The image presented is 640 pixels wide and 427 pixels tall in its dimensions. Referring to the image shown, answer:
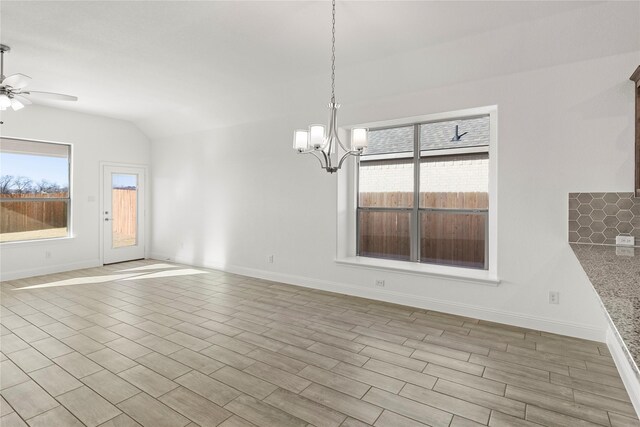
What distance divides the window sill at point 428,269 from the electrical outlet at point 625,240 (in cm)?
106

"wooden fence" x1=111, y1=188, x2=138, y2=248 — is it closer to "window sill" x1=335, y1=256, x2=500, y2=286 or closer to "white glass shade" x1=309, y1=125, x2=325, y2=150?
"window sill" x1=335, y1=256, x2=500, y2=286

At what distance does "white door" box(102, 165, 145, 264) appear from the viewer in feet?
22.5

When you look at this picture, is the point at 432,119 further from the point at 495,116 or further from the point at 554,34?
the point at 554,34

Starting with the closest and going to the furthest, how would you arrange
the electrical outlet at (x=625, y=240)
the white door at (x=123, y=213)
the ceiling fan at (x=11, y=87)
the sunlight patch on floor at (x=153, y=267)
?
the electrical outlet at (x=625, y=240) → the ceiling fan at (x=11, y=87) → the sunlight patch on floor at (x=153, y=267) → the white door at (x=123, y=213)

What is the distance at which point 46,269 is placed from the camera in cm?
601

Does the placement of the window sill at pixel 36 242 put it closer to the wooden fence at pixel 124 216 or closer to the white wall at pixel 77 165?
the white wall at pixel 77 165

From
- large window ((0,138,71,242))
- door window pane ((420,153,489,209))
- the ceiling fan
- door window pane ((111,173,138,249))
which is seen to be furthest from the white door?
door window pane ((420,153,489,209))

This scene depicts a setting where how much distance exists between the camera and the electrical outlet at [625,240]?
3.00 meters

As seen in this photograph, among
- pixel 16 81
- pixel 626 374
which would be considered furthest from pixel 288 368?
pixel 16 81

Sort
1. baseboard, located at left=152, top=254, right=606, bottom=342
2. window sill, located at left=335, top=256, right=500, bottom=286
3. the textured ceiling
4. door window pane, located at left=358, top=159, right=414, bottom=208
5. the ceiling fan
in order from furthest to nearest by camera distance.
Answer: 1. door window pane, located at left=358, top=159, right=414, bottom=208
2. window sill, located at left=335, top=256, right=500, bottom=286
3. the ceiling fan
4. baseboard, located at left=152, top=254, right=606, bottom=342
5. the textured ceiling

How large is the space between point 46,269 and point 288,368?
562 centimetres

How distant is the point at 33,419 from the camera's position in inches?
81.3

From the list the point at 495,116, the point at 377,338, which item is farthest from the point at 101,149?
the point at 495,116

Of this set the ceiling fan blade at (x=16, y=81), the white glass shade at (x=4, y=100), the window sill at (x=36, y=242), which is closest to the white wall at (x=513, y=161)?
the ceiling fan blade at (x=16, y=81)
